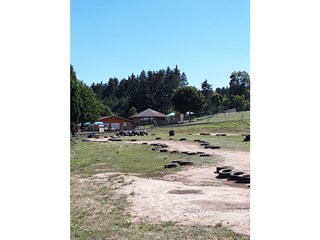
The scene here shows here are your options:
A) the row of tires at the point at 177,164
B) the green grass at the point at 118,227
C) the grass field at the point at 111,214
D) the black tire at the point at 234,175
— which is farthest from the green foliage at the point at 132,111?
the green grass at the point at 118,227

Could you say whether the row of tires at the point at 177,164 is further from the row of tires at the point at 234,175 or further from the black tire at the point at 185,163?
the row of tires at the point at 234,175

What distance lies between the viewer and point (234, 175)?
11.1 feet

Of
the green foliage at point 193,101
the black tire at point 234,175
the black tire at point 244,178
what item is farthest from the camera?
the green foliage at point 193,101

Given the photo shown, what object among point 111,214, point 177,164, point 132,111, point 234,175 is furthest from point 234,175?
point 111,214

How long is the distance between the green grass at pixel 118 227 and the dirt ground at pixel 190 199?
0.09 metres

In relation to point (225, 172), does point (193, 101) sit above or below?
above

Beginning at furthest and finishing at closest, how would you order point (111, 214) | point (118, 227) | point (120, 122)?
1. point (120, 122)
2. point (111, 214)
3. point (118, 227)

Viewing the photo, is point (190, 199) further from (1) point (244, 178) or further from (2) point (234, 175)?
(2) point (234, 175)

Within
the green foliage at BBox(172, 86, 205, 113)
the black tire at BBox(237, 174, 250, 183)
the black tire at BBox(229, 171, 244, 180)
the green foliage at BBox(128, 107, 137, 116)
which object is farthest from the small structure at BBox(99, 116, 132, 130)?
the black tire at BBox(237, 174, 250, 183)

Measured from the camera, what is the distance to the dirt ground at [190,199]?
2007mm

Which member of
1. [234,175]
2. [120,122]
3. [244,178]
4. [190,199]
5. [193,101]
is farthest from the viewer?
[120,122]

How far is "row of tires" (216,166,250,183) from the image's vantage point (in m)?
3.20

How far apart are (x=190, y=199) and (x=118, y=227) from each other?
0.79m
